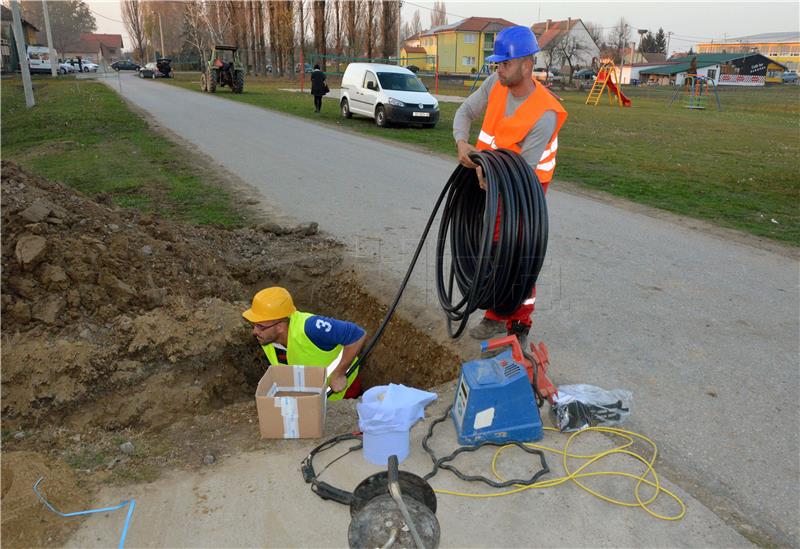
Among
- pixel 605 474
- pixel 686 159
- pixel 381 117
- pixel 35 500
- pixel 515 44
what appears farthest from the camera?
pixel 381 117

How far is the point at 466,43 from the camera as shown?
75438mm

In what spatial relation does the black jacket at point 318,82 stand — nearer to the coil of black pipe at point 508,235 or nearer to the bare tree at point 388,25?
the coil of black pipe at point 508,235

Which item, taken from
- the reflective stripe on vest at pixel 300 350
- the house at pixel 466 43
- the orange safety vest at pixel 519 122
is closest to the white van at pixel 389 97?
the orange safety vest at pixel 519 122

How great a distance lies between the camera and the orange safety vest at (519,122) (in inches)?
152

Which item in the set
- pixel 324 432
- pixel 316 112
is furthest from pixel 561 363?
pixel 316 112

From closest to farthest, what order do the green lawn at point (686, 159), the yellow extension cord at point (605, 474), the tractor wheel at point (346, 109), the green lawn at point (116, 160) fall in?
1. the yellow extension cord at point (605, 474)
2. the green lawn at point (116, 160)
3. the green lawn at point (686, 159)
4. the tractor wheel at point (346, 109)

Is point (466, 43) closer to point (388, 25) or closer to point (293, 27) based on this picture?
point (388, 25)

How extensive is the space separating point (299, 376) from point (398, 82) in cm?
1615

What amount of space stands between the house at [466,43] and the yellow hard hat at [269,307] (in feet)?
247

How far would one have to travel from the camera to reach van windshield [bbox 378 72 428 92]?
711 inches

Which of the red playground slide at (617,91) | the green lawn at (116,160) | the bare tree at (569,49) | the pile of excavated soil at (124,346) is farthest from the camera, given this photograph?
the bare tree at (569,49)

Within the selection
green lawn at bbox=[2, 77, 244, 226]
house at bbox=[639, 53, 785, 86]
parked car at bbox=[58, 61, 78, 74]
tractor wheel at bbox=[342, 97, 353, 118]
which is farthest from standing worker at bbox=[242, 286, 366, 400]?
house at bbox=[639, 53, 785, 86]

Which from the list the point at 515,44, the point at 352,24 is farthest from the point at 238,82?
the point at 515,44

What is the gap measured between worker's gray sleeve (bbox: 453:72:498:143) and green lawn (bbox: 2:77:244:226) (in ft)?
12.9
